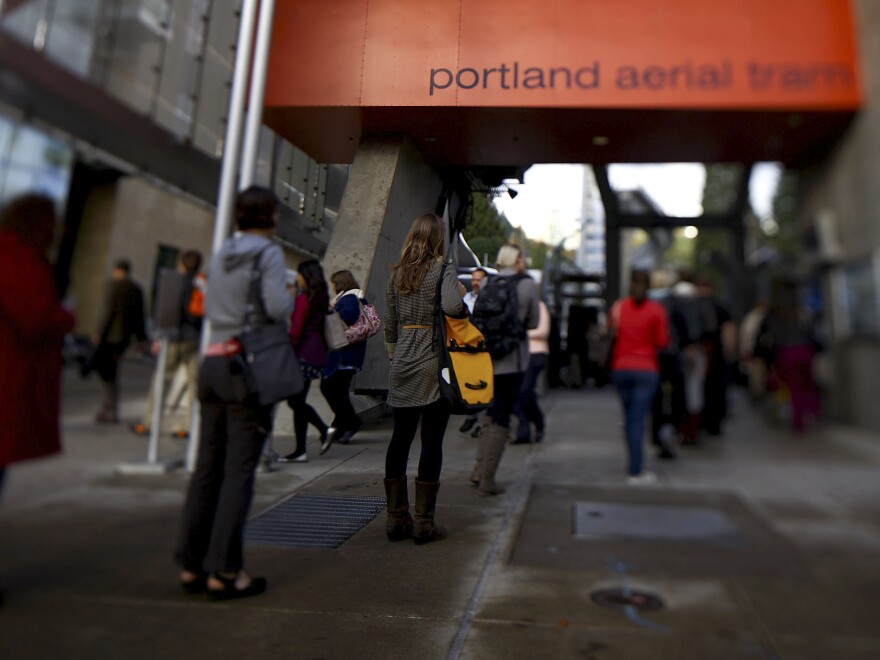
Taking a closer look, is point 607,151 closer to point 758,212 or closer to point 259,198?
point 259,198

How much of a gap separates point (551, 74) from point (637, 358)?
3.82 meters

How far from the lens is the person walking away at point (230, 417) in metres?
0.53

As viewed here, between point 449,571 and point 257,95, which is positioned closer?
point 257,95

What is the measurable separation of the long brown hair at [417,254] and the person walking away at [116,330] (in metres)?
0.21

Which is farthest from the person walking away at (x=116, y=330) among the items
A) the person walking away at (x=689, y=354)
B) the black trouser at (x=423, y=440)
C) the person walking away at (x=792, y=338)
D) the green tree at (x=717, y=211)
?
the person walking away at (x=689, y=354)

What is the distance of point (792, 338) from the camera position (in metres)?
1.13

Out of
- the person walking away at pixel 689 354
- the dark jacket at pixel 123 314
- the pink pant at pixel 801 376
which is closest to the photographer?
the dark jacket at pixel 123 314

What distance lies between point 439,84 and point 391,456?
1.10 feet

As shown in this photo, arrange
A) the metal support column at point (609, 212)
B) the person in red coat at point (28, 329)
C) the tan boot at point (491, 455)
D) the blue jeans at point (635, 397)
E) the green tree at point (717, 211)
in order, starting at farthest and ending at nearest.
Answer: the blue jeans at point (635, 397), the green tree at point (717, 211), the metal support column at point (609, 212), the tan boot at point (491, 455), the person in red coat at point (28, 329)

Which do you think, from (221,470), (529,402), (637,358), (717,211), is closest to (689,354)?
(637,358)

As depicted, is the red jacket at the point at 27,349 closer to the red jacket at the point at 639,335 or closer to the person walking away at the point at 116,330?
the person walking away at the point at 116,330

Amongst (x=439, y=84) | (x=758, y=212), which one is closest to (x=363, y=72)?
(x=439, y=84)

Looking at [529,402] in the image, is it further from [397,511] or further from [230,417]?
Answer: [230,417]

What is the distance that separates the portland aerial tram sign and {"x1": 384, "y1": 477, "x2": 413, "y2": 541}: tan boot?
302 millimetres
